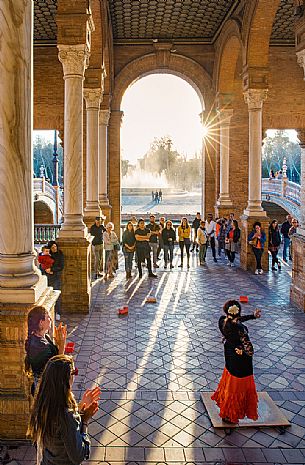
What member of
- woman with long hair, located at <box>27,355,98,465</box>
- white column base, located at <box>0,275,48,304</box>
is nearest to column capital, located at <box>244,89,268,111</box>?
white column base, located at <box>0,275,48,304</box>

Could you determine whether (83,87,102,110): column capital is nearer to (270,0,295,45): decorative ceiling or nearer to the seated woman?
(270,0,295,45): decorative ceiling

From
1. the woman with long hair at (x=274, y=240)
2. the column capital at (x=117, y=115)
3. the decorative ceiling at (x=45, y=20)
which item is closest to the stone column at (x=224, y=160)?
the column capital at (x=117, y=115)

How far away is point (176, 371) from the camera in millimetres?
6559

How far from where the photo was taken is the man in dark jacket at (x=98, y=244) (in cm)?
1277

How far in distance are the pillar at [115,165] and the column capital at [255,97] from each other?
21.7 feet

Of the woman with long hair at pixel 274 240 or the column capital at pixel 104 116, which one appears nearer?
the woman with long hair at pixel 274 240

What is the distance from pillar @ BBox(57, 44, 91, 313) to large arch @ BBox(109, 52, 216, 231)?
9.89 m

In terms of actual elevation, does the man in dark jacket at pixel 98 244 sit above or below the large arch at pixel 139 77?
below

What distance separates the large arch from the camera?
1950 cm

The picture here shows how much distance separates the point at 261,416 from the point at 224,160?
1408 centimetres

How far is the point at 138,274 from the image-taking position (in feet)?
45.0

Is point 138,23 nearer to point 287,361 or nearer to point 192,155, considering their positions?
point 287,361

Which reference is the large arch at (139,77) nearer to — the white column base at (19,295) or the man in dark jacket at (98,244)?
the man in dark jacket at (98,244)

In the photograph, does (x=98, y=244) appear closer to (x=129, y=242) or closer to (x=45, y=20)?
(x=129, y=242)
